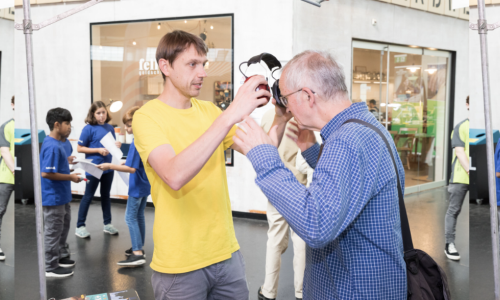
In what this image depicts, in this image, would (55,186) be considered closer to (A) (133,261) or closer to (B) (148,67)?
(A) (133,261)

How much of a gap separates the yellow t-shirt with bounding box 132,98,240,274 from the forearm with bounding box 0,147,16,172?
74 centimetres

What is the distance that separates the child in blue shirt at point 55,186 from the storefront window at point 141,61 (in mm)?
2610

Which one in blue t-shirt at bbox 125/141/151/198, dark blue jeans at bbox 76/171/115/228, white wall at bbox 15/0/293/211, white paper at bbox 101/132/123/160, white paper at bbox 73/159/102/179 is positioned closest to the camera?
blue t-shirt at bbox 125/141/151/198

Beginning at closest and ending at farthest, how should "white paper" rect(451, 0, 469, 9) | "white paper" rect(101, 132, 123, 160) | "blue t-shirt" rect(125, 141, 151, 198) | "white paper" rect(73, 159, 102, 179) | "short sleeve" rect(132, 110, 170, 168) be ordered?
"short sleeve" rect(132, 110, 170, 168), "white paper" rect(451, 0, 469, 9), "blue t-shirt" rect(125, 141, 151, 198), "white paper" rect(73, 159, 102, 179), "white paper" rect(101, 132, 123, 160)

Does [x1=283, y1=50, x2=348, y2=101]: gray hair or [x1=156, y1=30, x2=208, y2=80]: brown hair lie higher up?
[x1=156, y1=30, x2=208, y2=80]: brown hair

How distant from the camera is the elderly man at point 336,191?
1096 millimetres

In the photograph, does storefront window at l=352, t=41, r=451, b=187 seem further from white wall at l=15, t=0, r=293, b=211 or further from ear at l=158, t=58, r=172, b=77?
ear at l=158, t=58, r=172, b=77

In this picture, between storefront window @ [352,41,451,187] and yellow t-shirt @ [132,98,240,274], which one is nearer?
yellow t-shirt @ [132,98,240,274]

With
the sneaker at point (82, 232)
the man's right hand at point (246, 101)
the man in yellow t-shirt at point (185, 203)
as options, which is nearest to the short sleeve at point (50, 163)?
the sneaker at point (82, 232)

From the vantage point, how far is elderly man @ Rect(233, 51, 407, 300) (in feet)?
3.59

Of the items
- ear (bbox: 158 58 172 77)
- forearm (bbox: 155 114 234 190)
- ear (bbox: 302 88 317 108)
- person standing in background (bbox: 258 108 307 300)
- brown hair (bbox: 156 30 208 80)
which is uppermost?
brown hair (bbox: 156 30 208 80)

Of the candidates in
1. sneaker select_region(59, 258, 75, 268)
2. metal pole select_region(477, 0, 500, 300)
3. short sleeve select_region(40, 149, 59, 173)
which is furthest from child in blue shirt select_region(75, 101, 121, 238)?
metal pole select_region(477, 0, 500, 300)

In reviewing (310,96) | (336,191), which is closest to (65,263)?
(310,96)

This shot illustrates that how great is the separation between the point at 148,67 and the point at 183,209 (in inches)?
218
